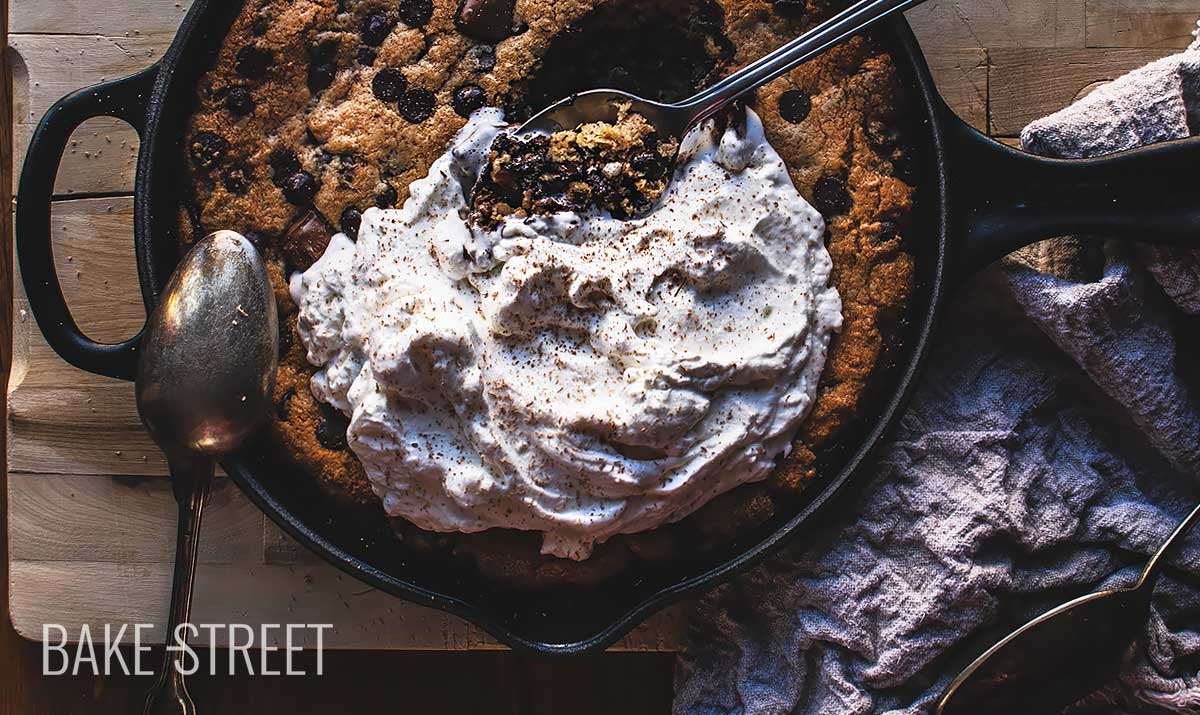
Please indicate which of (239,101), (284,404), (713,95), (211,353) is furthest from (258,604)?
(713,95)

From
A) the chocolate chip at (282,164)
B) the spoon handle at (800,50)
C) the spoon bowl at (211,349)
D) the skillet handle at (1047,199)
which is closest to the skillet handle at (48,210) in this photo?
the spoon bowl at (211,349)

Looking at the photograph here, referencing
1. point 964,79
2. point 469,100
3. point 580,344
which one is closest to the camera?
point 580,344

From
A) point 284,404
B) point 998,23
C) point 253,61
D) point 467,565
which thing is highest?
point 998,23

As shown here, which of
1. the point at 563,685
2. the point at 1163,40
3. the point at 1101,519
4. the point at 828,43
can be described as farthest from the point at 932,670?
the point at 1163,40

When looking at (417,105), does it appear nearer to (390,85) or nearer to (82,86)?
(390,85)

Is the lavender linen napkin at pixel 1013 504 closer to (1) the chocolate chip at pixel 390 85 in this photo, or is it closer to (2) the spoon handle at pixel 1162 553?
(2) the spoon handle at pixel 1162 553

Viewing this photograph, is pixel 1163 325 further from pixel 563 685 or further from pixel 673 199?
pixel 563 685
